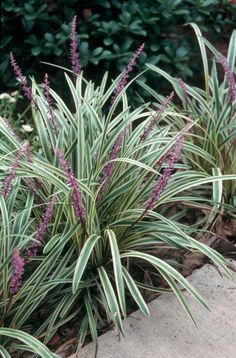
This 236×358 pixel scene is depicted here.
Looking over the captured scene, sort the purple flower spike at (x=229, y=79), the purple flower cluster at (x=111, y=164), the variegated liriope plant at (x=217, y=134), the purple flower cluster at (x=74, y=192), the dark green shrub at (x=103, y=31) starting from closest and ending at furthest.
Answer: the purple flower cluster at (x=74, y=192)
the purple flower cluster at (x=111, y=164)
the purple flower spike at (x=229, y=79)
the variegated liriope plant at (x=217, y=134)
the dark green shrub at (x=103, y=31)

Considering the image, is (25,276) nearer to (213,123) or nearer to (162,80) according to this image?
(213,123)

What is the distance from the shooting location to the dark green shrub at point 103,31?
172 inches

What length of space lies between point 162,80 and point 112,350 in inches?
94.4

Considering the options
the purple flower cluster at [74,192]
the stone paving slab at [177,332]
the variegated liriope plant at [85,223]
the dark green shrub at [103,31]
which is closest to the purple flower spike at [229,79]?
the variegated liriope plant at [85,223]

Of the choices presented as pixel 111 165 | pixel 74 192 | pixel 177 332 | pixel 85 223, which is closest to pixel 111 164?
pixel 111 165

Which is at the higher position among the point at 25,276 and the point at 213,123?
the point at 213,123

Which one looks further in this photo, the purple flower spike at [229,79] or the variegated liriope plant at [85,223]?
the purple flower spike at [229,79]

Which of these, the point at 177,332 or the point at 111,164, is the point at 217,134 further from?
the point at 177,332

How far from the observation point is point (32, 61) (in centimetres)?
462

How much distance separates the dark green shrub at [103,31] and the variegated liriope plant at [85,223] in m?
1.36

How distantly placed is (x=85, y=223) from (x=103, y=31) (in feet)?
6.91

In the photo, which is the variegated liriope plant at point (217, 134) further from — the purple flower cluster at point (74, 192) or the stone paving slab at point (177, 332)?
the purple flower cluster at point (74, 192)

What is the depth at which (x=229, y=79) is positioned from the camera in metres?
3.17

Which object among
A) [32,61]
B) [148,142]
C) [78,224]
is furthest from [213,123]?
[32,61]
